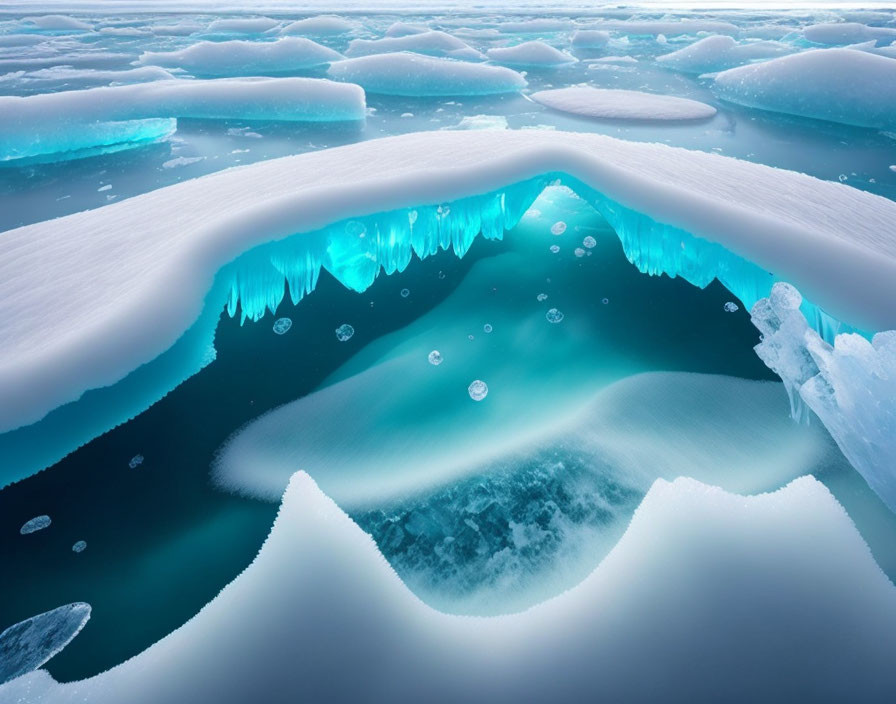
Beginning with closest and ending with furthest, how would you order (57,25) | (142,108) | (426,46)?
1. (142,108)
2. (426,46)
3. (57,25)

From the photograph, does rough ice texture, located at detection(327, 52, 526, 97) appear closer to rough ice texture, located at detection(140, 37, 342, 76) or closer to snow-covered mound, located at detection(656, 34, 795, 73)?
rough ice texture, located at detection(140, 37, 342, 76)

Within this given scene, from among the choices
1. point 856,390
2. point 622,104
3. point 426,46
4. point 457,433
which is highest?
point 856,390

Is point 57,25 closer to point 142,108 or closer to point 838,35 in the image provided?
point 142,108

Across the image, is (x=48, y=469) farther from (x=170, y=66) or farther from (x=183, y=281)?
(x=170, y=66)

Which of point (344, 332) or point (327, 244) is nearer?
point (327, 244)

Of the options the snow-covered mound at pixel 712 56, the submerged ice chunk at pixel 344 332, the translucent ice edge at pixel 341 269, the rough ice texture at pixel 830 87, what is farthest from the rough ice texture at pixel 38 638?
the snow-covered mound at pixel 712 56

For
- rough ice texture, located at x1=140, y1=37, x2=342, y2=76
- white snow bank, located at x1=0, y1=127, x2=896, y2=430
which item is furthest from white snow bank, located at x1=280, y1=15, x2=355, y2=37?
white snow bank, located at x1=0, y1=127, x2=896, y2=430

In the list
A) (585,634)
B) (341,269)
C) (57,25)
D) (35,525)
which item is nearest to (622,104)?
(341,269)

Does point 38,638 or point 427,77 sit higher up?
point 427,77
